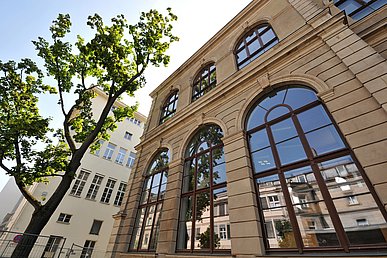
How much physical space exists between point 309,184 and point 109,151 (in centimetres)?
2131

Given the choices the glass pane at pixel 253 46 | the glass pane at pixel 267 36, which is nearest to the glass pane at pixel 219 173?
the glass pane at pixel 253 46

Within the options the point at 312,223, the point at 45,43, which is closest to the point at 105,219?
the point at 45,43

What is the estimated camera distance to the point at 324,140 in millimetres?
4594

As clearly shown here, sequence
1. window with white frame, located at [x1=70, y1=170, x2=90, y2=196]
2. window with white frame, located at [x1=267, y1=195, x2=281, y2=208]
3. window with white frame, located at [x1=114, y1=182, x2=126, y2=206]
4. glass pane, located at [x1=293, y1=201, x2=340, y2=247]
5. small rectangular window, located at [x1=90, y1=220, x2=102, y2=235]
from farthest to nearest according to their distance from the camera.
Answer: window with white frame, located at [x1=114, y1=182, x2=126, y2=206] < window with white frame, located at [x1=70, y1=170, x2=90, y2=196] < small rectangular window, located at [x1=90, y1=220, x2=102, y2=235] < window with white frame, located at [x1=267, y1=195, x2=281, y2=208] < glass pane, located at [x1=293, y1=201, x2=340, y2=247]

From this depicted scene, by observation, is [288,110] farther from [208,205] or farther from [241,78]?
[208,205]

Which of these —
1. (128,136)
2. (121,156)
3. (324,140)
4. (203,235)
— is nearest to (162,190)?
(203,235)

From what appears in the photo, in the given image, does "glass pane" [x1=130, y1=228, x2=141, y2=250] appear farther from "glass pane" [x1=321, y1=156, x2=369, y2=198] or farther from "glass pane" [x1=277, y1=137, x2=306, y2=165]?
"glass pane" [x1=321, y1=156, x2=369, y2=198]

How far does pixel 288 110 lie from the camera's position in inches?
225

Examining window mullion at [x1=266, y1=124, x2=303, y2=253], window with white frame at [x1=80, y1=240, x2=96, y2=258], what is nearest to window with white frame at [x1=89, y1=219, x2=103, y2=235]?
window with white frame at [x1=80, y1=240, x2=96, y2=258]

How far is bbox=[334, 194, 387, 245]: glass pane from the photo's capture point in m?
3.28

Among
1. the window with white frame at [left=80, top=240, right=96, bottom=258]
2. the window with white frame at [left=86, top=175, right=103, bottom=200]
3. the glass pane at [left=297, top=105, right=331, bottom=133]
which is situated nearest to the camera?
the glass pane at [left=297, top=105, right=331, bottom=133]

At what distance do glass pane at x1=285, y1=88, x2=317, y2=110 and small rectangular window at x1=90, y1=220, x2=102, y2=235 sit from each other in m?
20.1

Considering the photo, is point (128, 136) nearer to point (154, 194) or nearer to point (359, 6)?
point (154, 194)

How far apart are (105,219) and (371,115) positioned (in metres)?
21.4
